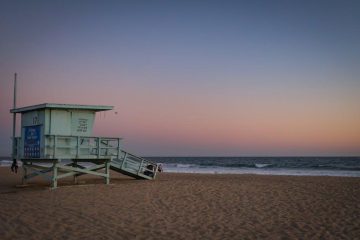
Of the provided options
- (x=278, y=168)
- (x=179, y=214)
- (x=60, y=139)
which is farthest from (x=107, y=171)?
(x=278, y=168)

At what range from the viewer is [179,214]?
1223 cm

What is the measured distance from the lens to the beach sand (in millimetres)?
9805

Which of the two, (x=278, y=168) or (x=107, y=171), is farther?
(x=278, y=168)

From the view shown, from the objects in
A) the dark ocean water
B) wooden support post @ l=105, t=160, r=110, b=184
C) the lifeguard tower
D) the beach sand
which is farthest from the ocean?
the beach sand

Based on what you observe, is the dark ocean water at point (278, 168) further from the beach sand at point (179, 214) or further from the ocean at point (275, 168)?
the beach sand at point (179, 214)

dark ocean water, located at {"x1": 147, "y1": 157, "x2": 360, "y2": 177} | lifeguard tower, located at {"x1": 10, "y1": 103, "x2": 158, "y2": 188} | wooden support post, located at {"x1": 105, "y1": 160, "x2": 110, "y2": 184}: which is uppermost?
lifeguard tower, located at {"x1": 10, "y1": 103, "x2": 158, "y2": 188}

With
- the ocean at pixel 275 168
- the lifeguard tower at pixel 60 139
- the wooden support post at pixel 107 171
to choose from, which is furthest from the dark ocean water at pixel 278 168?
the lifeguard tower at pixel 60 139

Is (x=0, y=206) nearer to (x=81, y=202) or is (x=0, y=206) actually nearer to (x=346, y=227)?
(x=81, y=202)

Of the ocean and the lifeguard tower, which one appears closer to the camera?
the lifeguard tower

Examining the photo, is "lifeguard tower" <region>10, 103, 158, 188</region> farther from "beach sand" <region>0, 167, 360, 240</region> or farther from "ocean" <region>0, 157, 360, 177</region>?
"ocean" <region>0, 157, 360, 177</region>

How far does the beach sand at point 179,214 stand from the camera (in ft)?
32.2

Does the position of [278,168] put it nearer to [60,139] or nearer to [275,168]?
[275,168]

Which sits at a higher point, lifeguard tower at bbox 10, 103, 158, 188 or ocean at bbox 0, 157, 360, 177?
lifeguard tower at bbox 10, 103, 158, 188

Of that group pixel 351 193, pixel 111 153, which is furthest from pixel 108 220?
pixel 351 193
